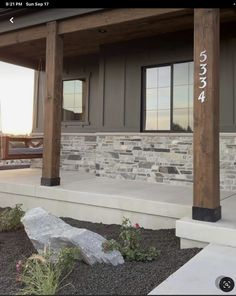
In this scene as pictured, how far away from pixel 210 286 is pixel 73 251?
4.11ft

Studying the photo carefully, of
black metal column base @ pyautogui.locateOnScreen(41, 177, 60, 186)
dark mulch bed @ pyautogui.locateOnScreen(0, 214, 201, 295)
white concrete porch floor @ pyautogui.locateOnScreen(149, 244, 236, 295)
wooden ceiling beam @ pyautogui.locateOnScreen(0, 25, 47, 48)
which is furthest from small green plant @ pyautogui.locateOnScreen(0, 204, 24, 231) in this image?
wooden ceiling beam @ pyautogui.locateOnScreen(0, 25, 47, 48)

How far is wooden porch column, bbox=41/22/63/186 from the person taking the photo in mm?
6207

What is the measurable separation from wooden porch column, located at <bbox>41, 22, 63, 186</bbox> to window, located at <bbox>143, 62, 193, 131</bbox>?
2.13m

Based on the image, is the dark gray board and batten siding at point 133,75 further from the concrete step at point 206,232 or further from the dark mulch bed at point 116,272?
the dark mulch bed at point 116,272

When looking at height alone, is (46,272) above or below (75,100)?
below

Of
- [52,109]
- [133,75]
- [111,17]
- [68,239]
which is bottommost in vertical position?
[68,239]

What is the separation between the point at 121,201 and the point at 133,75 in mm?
3430

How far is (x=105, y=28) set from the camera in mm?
6203

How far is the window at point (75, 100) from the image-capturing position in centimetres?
927

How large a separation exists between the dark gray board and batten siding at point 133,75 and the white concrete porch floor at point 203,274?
3343 millimetres

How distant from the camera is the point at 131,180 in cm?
743

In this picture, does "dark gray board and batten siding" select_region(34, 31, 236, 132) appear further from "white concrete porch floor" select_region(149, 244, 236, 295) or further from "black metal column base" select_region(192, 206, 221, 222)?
"white concrete porch floor" select_region(149, 244, 236, 295)

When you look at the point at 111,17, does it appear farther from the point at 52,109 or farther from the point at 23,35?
the point at 23,35

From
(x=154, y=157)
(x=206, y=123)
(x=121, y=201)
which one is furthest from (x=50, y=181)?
(x=206, y=123)
